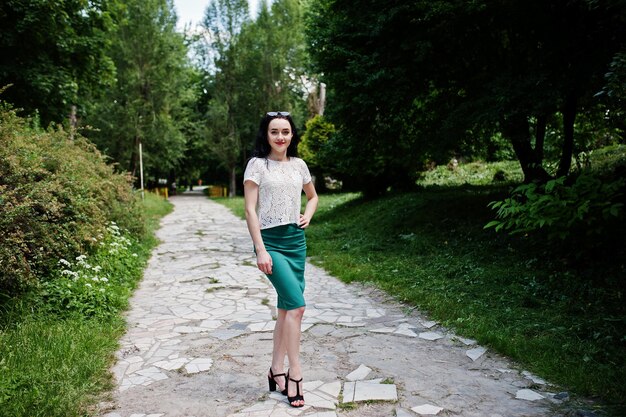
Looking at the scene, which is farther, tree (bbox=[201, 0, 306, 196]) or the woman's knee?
tree (bbox=[201, 0, 306, 196])

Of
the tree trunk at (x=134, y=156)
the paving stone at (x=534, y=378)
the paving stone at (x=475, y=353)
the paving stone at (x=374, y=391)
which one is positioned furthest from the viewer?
the tree trunk at (x=134, y=156)

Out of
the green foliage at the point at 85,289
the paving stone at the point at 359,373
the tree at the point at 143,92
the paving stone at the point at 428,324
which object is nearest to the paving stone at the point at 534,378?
the paving stone at the point at 359,373

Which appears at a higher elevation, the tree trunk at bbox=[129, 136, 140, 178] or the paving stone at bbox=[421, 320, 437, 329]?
the tree trunk at bbox=[129, 136, 140, 178]

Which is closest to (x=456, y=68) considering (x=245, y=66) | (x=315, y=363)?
(x=315, y=363)

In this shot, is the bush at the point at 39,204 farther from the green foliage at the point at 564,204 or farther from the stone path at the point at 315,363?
the green foliage at the point at 564,204

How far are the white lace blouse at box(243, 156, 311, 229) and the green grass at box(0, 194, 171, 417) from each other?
6.00 feet

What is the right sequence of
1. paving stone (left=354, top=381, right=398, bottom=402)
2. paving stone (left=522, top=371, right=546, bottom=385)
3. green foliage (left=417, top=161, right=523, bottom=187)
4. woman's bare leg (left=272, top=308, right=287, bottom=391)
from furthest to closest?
green foliage (left=417, top=161, right=523, bottom=187) < paving stone (left=522, top=371, right=546, bottom=385) < woman's bare leg (left=272, top=308, right=287, bottom=391) < paving stone (left=354, top=381, right=398, bottom=402)

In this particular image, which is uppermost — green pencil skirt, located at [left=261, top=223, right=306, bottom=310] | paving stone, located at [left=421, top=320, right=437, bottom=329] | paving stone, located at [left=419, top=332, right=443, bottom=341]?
green pencil skirt, located at [left=261, top=223, right=306, bottom=310]

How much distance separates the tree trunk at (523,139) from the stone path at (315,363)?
9.26 feet

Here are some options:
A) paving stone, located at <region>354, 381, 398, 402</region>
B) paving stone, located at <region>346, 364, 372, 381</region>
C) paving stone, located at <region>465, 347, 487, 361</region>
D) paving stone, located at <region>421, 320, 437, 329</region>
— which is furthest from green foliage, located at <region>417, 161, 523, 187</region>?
paving stone, located at <region>354, 381, 398, 402</region>

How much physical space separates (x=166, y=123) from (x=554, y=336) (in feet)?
90.7

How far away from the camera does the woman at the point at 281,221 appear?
334cm

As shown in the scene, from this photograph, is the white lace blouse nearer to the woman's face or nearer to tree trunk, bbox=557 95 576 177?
the woman's face

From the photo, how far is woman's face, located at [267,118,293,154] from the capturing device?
3.42 m
